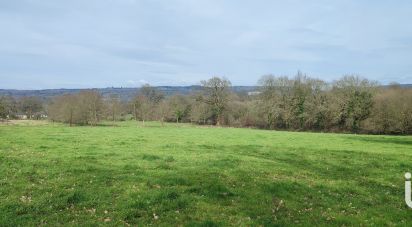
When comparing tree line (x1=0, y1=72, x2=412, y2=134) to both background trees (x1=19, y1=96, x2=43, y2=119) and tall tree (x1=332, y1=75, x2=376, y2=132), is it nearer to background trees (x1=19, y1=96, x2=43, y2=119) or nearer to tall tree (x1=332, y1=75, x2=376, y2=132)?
tall tree (x1=332, y1=75, x2=376, y2=132)

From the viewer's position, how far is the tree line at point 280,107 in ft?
240

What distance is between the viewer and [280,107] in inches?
3494

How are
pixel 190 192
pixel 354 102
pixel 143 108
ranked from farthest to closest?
pixel 143 108, pixel 354 102, pixel 190 192

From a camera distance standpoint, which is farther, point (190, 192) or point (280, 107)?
point (280, 107)

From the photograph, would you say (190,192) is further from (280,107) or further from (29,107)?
(29,107)

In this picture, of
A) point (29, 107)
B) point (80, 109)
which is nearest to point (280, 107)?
point (80, 109)

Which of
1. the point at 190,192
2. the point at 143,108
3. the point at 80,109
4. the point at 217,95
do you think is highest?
the point at 217,95

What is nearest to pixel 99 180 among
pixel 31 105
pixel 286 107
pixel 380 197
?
pixel 380 197

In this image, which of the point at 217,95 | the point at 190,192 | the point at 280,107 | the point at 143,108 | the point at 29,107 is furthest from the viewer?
the point at 29,107

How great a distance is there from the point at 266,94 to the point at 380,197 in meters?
80.0

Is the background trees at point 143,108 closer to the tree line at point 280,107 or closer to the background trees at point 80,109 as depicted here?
the tree line at point 280,107

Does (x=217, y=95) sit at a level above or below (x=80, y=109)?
above

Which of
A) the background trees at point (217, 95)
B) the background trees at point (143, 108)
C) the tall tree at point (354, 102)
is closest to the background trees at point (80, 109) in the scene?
the background trees at point (143, 108)

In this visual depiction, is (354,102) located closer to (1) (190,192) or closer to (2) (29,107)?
(1) (190,192)
